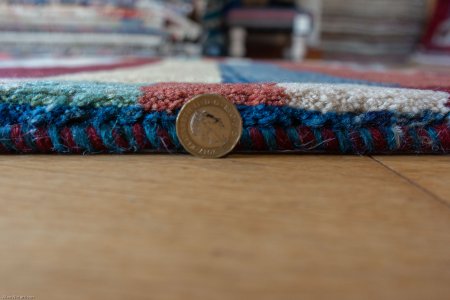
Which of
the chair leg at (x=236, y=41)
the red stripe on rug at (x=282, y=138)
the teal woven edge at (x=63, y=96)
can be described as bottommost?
the red stripe on rug at (x=282, y=138)

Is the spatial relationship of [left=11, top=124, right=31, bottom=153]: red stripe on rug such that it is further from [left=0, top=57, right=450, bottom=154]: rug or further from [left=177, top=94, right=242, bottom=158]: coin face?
[left=177, top=94, right=242, bottom=158]: coin face

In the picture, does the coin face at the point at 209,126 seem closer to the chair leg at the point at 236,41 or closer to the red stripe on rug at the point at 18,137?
the red stripe on rug at the point at 18,137

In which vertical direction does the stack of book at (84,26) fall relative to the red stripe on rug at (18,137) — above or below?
above

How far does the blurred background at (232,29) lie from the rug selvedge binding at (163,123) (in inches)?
35.4

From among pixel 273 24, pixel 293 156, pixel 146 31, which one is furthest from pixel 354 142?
pixel 273 24

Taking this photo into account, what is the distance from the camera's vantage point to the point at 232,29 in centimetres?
188

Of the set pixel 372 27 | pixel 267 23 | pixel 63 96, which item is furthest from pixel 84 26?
pixel 372 27

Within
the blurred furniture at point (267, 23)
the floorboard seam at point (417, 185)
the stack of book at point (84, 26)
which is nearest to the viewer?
the floorboard seam at point (417, 185)

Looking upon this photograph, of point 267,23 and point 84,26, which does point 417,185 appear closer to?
point 84,26

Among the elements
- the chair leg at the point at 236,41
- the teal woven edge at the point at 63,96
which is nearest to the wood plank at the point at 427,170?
the teal woven edge at the point at 63,96

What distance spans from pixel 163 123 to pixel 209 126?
4 centimetres

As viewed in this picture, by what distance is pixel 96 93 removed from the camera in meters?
0.41

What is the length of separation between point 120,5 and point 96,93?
105 cm

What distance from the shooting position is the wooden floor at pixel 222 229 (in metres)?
0.21
